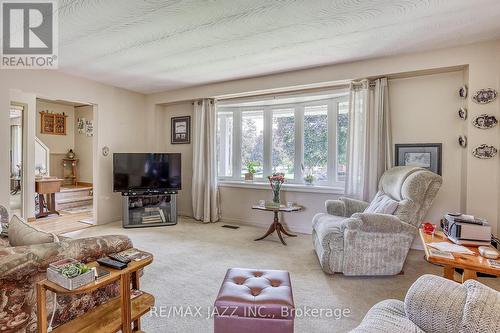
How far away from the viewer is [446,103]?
3.28 metres

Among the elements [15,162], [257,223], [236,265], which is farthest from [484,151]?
[15,162]

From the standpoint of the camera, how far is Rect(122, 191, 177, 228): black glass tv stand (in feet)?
14.9

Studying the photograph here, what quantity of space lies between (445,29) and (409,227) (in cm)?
194

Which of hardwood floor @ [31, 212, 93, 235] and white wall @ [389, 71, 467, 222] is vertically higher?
white wall @ [389, 71, 467, 222]

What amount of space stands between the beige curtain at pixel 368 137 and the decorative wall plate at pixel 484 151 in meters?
0.84

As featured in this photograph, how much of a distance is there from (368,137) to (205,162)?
2709 mm

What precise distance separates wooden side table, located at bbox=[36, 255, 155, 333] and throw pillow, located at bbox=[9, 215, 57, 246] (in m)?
0.30

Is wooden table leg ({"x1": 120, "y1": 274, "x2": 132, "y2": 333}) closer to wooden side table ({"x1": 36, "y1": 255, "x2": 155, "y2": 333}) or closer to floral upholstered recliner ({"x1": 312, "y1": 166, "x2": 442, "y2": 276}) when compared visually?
wooden side table ({"x1": 36, "y1": 255, "x2": 155, "y2": 333})

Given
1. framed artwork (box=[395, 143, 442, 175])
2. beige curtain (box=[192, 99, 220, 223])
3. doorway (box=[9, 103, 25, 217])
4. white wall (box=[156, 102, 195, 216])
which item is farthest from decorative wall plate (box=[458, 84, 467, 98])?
doorway (box=[9, 103, 25, 217])

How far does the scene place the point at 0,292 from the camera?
3.98ft

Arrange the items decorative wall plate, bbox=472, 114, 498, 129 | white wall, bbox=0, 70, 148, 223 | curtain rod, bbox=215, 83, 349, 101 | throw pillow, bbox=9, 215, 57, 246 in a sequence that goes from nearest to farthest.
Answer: throw pillow, bbox=9, 215, 57, 246
decorative wall plate, bbox=472, 114, 498, 129
white wall, bbox=0, 70, 148, 223
curtain rod, bbox=215, 83, 349, 101

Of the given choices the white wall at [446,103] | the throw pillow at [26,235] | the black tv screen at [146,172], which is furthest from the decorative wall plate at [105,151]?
the throw pillow at [26,235]

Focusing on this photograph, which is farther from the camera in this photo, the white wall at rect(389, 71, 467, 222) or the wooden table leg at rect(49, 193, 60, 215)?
the wooden table leg at rect(49, 193, 60, 215)

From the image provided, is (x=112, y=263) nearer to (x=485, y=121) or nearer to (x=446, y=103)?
(x=485, y=121)
